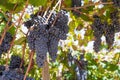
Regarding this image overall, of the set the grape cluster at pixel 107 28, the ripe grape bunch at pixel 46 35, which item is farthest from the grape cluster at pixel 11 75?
the grape cluster at pixel 107 28

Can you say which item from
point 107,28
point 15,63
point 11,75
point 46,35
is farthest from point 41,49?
point 107,28

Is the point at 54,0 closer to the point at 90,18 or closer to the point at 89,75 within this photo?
the point at 90,18

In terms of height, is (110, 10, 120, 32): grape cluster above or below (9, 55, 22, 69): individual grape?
above

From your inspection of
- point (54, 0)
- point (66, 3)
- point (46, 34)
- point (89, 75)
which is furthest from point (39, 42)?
point (89, 75)

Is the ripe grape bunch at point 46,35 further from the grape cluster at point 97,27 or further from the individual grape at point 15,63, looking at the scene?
the grape cluster at point 97,27

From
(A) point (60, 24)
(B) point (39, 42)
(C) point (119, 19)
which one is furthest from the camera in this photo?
(C) point (119, 19)

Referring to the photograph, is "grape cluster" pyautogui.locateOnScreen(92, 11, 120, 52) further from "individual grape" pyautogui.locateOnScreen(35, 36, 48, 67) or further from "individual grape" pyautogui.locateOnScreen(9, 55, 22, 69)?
"individual grape" pyautogui.locateOnScreen(35, 36, 48, 67)

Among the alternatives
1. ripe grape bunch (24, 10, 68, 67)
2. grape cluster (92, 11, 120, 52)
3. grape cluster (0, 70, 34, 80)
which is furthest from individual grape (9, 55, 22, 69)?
grape cluster (92, 11, 120, 52)

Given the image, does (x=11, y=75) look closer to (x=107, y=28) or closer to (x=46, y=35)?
(x=46, y=35)
